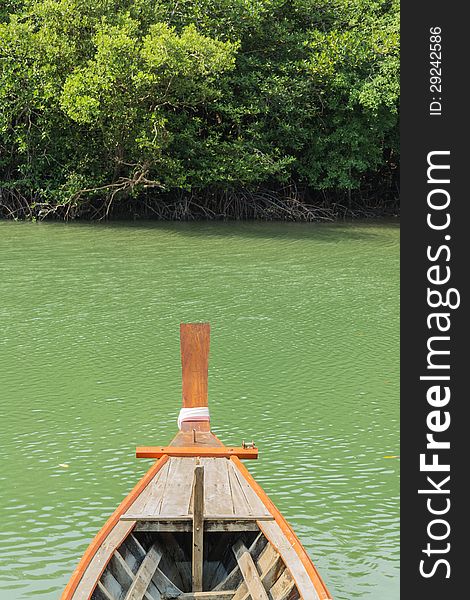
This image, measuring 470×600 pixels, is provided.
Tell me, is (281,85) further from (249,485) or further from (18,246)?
(249,485)

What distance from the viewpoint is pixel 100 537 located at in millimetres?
3549

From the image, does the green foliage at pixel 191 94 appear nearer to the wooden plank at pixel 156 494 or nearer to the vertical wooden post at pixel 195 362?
the vertical wooden post at pixel 195 362

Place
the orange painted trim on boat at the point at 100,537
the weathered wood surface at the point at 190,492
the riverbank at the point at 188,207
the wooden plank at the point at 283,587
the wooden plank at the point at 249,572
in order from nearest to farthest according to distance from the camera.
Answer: the orange painted trim on boat at the point at 100,537, the wooden plank at the point at 283,587, the wooden plank at the point at 249,572, the weathered wood surface at the point at 190,492, the riverbank at the point at 188,207

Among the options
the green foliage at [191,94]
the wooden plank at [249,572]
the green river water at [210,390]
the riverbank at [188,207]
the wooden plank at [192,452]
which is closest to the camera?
the wooden plank at [249,572]

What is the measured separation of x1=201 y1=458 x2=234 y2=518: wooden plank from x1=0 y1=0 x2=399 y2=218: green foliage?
11.5m

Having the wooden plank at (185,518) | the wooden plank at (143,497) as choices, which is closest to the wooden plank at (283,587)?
the wooden plank at (185,518)

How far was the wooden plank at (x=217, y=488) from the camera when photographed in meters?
3.87

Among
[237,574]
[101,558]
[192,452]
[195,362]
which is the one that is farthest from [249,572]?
[195,362]

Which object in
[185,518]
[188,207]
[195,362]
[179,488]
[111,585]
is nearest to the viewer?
[111,585]

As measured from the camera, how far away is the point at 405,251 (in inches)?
177

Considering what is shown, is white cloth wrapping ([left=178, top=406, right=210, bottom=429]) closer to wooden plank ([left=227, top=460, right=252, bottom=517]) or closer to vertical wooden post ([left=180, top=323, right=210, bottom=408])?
vertical wooden post ([left=180, top=323, right=210, bottom=408])

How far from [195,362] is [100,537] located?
2195 mm

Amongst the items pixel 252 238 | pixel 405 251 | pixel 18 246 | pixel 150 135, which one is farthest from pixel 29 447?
pixel 150 135

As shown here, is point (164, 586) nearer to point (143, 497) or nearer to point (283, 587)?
point (143, 497)
